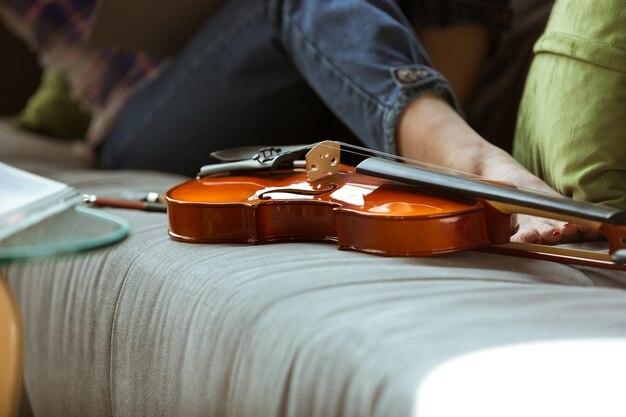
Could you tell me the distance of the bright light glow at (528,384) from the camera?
0.49 meters

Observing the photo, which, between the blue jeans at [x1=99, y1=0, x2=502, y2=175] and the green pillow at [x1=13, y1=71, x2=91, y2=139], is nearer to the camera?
the blue jeans at [x1=99, y1=0, x2=502, y2=175]

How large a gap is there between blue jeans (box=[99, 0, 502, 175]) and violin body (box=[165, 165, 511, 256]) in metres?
0.15

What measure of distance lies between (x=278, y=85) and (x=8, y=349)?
2.34 ft

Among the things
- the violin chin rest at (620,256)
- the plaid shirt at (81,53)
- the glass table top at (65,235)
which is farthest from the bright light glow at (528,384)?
the plaid shirt at (81,53)

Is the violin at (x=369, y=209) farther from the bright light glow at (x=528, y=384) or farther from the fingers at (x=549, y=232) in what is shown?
the bright light glow at (x=528, y=384)

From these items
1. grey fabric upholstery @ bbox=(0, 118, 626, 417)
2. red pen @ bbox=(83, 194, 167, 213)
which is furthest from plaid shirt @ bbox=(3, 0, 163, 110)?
grey fabric upholstery @ bbox=(0, 118, 626, 417)

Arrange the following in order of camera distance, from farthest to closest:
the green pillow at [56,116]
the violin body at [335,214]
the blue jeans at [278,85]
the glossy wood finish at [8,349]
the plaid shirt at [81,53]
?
the green pillow at [56,116] → the plaid shirt at [81,53] → the blue jeans at [278,85] → the violin body at [335,214] → the glossy wood finish at [8,349]

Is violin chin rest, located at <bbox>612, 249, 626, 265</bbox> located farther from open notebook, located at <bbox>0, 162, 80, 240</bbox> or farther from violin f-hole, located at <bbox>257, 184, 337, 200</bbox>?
open notebook, located at <bbox>0, 162, 80, 240</bbox>

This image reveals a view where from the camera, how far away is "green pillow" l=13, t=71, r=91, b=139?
1.92 meters

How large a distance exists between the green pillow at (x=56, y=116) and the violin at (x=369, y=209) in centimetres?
113

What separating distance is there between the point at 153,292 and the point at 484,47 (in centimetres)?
68

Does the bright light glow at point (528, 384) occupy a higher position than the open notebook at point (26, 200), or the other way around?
the open notebook at point (26, 200)

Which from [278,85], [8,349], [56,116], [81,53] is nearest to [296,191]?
[8,349]

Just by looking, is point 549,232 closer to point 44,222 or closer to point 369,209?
point 369,209
